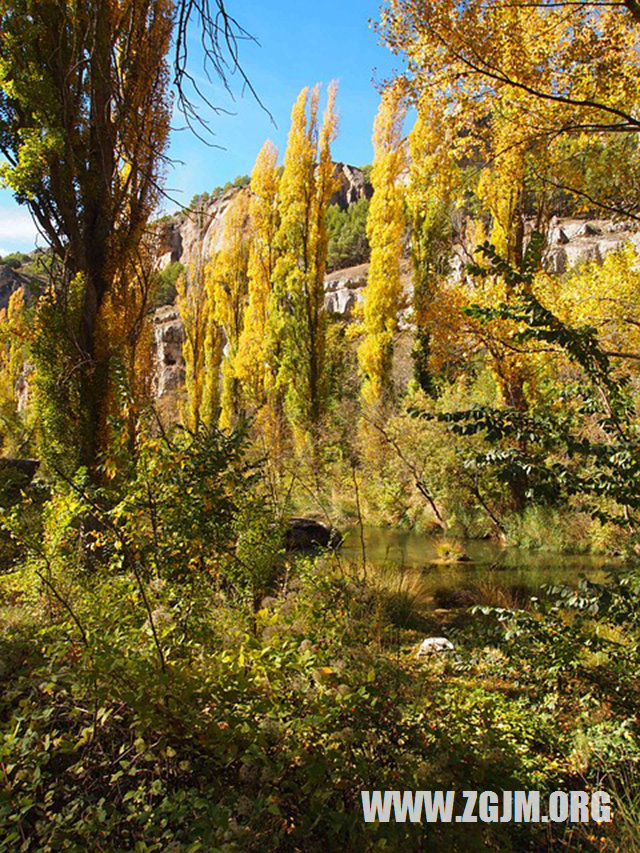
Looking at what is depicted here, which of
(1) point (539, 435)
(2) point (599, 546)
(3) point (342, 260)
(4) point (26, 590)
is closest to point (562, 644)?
(1) point (539, 435)

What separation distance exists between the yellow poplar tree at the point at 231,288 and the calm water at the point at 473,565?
13030mm

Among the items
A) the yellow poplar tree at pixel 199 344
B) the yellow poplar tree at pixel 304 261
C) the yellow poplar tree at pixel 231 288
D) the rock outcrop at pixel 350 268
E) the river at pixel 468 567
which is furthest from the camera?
the rock outcrop at pixel 350 268

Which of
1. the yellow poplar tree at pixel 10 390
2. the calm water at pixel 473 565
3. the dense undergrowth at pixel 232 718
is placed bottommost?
the calm water at pixel 473 565

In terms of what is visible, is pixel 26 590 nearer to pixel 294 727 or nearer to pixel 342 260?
pixel 294 727

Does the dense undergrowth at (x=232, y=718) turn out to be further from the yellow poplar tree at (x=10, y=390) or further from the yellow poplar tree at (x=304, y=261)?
the yellow poplar tree at (x=10, y=390)

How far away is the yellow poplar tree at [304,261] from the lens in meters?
17.3

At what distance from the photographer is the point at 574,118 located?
4.85m

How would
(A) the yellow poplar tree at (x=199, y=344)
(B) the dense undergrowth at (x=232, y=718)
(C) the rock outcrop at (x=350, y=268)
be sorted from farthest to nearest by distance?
1. (C) the rock outcrop at (x=350, y=268)
2. (A) the yellow poplar tree at (x=199, y=344)
3. (B) the dense undergrowth at (x=232, y=718)

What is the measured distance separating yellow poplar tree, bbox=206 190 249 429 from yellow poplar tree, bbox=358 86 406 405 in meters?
7.56

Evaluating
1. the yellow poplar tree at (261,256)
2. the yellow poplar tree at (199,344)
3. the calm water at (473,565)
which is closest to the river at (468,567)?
the calm water at (473,565)

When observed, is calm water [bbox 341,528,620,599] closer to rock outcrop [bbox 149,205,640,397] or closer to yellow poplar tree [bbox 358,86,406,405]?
yellow poplar tree [bbox 358,86,406,405]

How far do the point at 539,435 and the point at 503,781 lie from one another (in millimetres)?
1663

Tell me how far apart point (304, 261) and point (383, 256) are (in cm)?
304

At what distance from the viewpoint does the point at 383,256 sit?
18.6m
